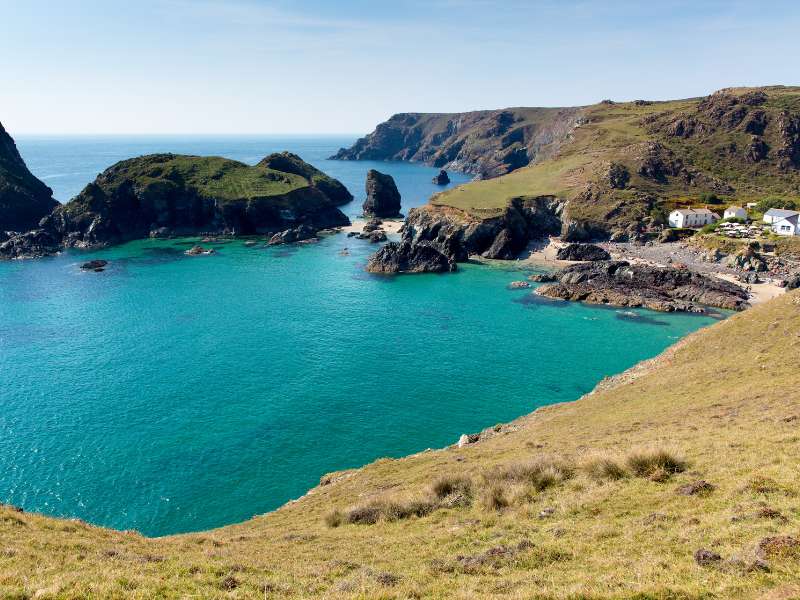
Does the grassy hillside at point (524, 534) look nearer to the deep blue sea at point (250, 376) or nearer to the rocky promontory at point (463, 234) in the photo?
the deep blue sea at point (250, 376)

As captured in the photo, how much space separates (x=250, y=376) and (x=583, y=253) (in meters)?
82.1

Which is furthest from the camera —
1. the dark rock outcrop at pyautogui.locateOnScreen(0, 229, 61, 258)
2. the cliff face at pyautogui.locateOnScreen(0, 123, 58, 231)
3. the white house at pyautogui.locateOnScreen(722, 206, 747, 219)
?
the cliff face at pyautogui.locateOnScreen(0, 123, 58, 231)

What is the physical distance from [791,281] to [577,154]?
99312 millimetres

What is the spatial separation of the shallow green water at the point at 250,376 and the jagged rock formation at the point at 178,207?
3910cm

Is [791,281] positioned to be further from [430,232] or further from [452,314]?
[430,232]

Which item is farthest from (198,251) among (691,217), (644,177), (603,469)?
(603,469)

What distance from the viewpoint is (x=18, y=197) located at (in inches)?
5846

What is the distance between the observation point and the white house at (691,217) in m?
123

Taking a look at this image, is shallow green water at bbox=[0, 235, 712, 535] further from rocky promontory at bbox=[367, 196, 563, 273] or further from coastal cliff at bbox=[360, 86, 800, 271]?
coastal cliff at bbox=[360, 86, 800, 271]

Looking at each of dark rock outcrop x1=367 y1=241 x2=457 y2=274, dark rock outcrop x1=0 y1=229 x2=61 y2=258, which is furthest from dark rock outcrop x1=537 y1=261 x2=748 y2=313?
dark rock outcrop x1=0 y1=229 x2=61 y2=258

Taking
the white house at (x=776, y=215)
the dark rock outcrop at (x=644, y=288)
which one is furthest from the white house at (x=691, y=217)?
the dark rock outcrop at (x=644, y=288)

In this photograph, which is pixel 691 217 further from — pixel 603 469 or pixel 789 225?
pixel 603 469

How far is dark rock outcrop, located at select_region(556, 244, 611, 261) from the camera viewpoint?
371ft

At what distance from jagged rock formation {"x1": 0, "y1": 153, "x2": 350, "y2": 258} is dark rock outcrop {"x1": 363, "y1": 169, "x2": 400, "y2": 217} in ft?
39.2
